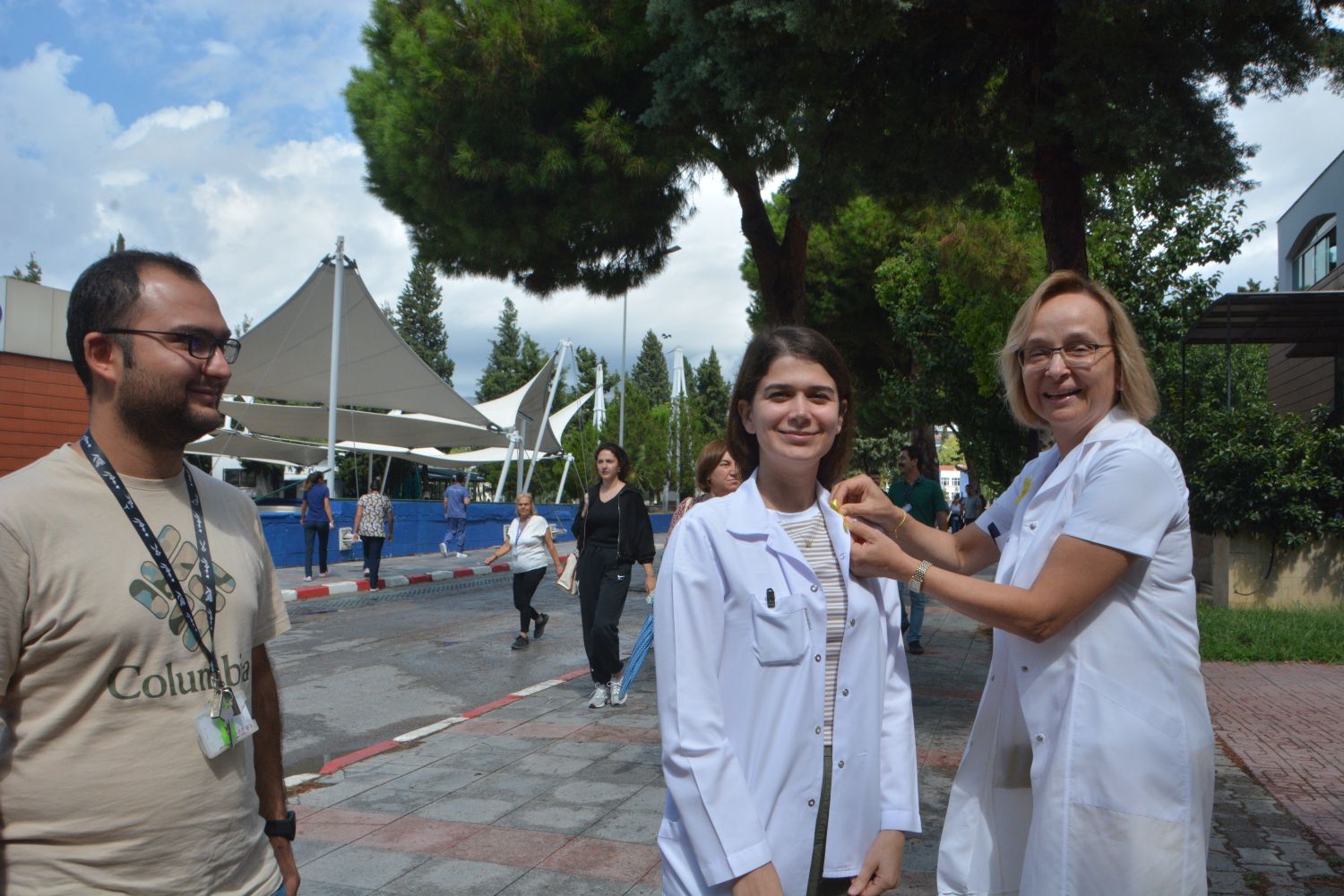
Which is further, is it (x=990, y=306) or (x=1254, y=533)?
(x=990, y=306)

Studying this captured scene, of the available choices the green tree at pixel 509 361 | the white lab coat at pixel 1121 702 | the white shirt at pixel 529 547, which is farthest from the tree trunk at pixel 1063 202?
the green tree at pixel 509 361

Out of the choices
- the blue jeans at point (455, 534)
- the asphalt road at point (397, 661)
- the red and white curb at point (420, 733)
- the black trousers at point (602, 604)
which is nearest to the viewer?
the red and white curb at point (420, 733)

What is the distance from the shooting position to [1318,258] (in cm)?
2903

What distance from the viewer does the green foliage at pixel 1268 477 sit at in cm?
1252

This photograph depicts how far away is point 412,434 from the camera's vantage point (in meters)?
31.3

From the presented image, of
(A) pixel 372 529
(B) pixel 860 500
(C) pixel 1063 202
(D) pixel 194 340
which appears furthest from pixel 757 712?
(A) pixel 372 529

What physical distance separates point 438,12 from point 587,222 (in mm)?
2602

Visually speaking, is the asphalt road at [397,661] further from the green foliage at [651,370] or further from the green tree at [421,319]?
the green foliage at [651,370]

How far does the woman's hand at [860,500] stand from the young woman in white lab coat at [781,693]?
39 millimetres

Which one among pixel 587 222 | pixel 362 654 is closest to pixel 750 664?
pixel 362 654

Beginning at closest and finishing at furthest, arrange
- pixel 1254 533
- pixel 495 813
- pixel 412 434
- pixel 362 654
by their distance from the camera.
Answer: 1. pixel 495 813
2. pixel 362 654
3. pixel 1254 533
4. pixel 412 434

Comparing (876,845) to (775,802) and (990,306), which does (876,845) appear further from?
(990,306)

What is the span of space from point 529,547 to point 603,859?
6.04 m

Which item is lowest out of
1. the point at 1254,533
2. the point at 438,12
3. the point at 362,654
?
the point at 362,654
